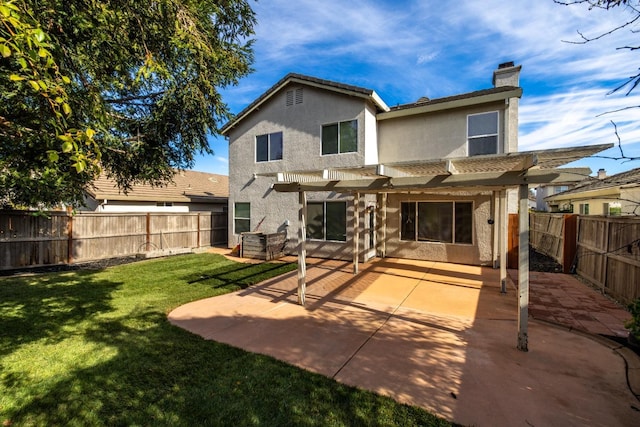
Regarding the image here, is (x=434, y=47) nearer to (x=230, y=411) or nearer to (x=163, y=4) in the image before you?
(x=163, y=4)

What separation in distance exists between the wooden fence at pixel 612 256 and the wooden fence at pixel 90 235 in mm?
13988

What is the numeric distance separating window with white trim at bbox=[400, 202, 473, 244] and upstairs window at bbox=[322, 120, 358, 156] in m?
3.26

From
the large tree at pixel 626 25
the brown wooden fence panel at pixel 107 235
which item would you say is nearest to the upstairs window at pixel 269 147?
the brown wooden fence panel at pixel 107 235

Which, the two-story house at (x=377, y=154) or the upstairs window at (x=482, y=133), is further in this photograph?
the two-story house at (x=377, y=154)

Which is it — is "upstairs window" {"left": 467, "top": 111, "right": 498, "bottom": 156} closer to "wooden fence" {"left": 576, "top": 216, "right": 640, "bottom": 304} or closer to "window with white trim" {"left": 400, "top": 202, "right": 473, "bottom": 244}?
"window with white trim" {"left": 400, "top": 202, "right": 473, "bottom": 244}

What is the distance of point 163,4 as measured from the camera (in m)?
4.28

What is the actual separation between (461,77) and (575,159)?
27.6 feet

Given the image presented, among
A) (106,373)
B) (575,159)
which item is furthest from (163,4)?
(575,159)

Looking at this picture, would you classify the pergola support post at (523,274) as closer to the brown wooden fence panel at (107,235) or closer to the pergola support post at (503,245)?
the pergola support post at (503,245)

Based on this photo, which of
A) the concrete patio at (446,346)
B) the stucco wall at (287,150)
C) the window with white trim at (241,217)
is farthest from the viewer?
the window with white trim at (241,217)

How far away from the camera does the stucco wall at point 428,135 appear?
33.7ft

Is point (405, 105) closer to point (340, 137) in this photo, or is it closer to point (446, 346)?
point (340, 137)

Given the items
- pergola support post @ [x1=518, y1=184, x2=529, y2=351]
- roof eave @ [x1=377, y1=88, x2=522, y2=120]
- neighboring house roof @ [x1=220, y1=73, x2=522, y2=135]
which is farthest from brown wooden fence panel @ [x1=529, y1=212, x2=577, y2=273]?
pergola support post @ [x1=518, y1=184, x2=529, y2=351]

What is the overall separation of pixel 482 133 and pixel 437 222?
140 inches
